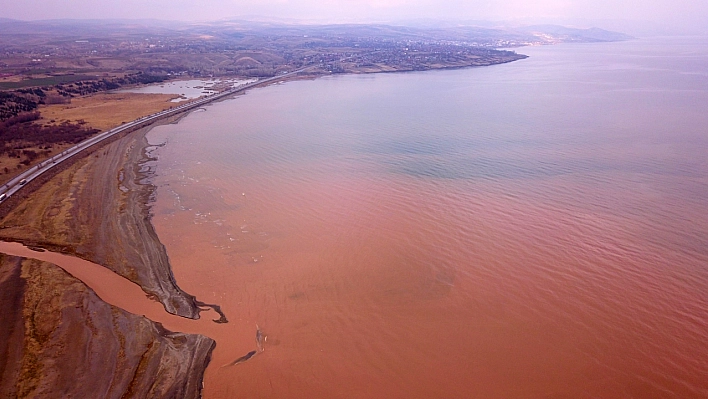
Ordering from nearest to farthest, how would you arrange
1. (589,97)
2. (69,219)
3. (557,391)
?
(557,391) < (69,219) < (589,97)

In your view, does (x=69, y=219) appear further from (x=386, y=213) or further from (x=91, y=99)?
(x=91, y=99)

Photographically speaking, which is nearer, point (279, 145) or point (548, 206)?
point (548, 206)

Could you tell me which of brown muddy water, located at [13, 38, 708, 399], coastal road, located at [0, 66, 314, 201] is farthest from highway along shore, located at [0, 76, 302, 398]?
coastal road, located at [0, 66, 314, 201]

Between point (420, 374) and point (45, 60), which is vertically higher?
point (45, 60)

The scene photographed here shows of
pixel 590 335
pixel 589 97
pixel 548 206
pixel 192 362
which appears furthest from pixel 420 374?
pixel 589 97

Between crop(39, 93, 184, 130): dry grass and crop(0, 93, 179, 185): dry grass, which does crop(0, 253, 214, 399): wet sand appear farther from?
crop(39, 93, 184, 130): dry grass

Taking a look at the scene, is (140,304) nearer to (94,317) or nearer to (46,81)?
(94,317)

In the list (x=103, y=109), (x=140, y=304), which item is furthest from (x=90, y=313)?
(x=103, y=109)

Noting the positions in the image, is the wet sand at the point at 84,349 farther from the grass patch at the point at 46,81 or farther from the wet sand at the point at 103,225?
the grass patch at the point at 46,81
